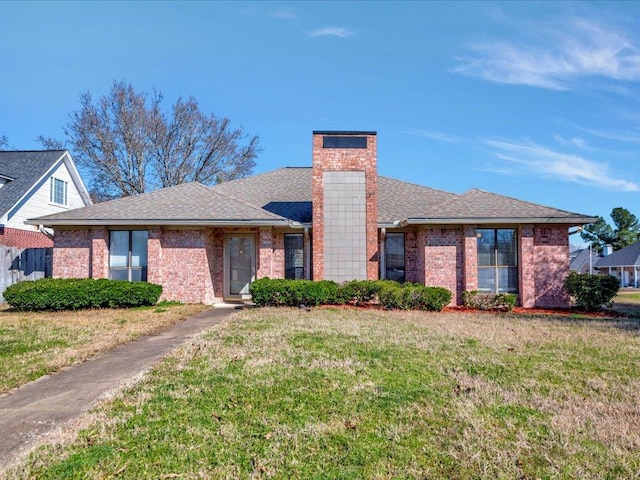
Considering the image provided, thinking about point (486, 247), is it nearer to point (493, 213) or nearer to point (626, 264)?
point (493, 213)

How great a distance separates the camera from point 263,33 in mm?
12812

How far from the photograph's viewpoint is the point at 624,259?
4119 cm

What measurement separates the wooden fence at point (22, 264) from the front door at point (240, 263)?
7544 mm

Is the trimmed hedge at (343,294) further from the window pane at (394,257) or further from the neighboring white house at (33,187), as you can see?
the neighboring white house at (33,187)

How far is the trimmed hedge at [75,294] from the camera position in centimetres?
1214

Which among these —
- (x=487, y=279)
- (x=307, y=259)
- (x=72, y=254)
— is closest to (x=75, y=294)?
(x=72, y=254)

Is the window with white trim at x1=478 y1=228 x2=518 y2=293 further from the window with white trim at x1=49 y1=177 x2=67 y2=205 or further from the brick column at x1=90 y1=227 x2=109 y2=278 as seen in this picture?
the window with white trim at x1=49 y1=177 x2=67 y2=205

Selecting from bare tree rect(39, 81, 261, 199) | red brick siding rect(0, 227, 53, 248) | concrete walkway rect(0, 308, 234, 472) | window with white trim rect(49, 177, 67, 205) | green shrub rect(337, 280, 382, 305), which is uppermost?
bare tree rect(39, 81, 261, 199)

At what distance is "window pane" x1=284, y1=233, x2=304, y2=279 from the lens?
15516 millimetres

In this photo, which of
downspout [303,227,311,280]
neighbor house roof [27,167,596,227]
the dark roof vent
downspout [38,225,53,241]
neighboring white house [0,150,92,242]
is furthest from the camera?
neighboring white house [0,150,92,242]

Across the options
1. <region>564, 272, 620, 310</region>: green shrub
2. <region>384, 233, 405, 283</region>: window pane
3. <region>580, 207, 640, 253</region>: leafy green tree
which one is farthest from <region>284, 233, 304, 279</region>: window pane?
<region>580, 207, 640, 253</region>: leafy green tree

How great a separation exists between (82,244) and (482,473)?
15.0 m

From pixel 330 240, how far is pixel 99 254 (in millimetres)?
7884

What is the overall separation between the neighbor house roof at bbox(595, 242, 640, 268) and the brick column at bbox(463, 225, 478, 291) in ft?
114
